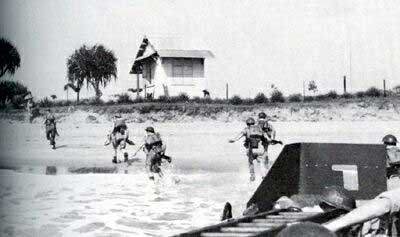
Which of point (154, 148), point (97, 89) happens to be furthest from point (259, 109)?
point (154, 148)

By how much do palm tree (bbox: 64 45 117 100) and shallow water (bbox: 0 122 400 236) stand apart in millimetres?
2040

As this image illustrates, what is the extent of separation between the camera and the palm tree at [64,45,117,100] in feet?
84.7

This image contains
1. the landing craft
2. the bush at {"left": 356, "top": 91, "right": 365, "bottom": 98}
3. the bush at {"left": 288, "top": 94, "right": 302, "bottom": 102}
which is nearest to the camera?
the landing craft

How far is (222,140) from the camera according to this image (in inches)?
961

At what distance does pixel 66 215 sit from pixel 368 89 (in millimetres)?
24860

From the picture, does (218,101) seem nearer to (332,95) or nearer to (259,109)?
(259,109)

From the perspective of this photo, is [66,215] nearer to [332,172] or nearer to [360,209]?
[332,172]

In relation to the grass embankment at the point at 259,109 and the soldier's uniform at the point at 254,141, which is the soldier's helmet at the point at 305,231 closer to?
the soldier's uniform at the point at 254,141

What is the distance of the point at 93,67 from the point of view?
2780cm

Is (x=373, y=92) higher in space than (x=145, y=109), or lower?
higher

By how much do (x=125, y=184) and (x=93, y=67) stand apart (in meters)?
14.3

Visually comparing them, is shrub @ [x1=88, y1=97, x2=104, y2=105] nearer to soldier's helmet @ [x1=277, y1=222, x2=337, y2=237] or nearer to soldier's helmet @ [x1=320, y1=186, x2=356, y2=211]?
soldier's helmet @ [x1=320, y1=186, x2=356, y2=211]

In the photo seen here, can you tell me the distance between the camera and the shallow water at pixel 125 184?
8961 mm

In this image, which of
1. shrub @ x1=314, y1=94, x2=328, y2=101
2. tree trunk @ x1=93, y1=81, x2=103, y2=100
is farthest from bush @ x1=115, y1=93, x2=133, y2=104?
shrub @ x1=314, y1=94, x2=328, y2=101
